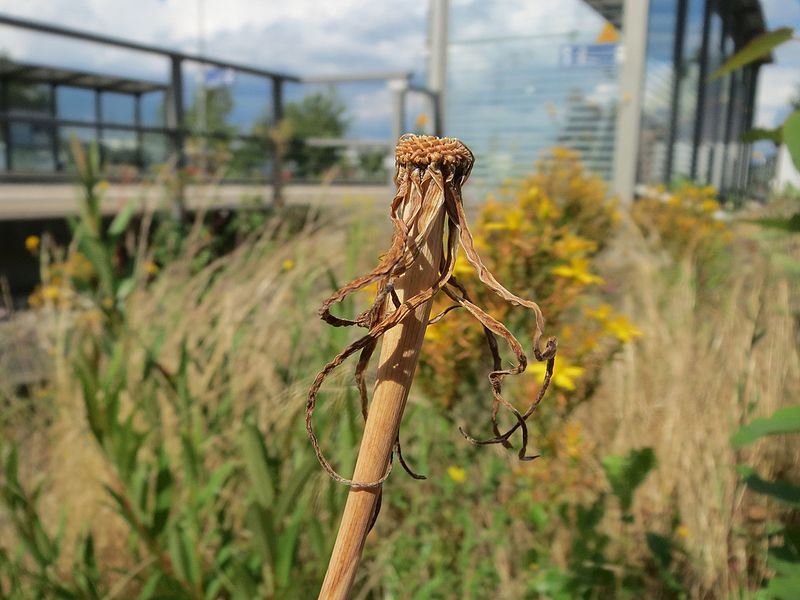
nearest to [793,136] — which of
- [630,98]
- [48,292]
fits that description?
[48,292]

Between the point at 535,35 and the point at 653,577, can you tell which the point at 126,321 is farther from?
the point at 535,35

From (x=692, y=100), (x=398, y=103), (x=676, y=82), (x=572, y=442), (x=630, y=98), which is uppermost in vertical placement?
(x=676, y=82)

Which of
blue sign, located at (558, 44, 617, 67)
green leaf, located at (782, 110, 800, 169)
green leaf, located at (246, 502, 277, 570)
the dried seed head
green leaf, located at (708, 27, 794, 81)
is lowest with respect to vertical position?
green leaf, located at (246, 502, 277, 570)

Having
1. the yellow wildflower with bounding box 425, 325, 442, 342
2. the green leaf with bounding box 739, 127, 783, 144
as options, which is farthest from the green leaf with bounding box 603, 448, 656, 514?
the green leaf with bounding box 739, 127, 783, 144

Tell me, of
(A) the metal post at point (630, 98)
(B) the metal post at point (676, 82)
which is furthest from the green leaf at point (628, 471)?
(B) the metal post at point (676, 82)

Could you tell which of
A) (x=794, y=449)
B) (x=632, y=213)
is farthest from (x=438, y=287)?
(x=632, y=213)

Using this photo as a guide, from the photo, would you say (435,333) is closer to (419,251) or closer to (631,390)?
(631,390)

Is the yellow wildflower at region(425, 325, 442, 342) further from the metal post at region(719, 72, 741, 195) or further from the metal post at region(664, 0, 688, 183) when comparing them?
the metal post at region(719, 72, 741, 195)

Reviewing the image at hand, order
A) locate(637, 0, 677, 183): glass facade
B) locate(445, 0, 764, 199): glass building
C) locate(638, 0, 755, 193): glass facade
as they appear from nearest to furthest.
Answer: locate(445, 0, 764, 199): glass building → locate(637, 0, 677, 183): glass facade → locate(638, 0, 755, 193): glass facade
